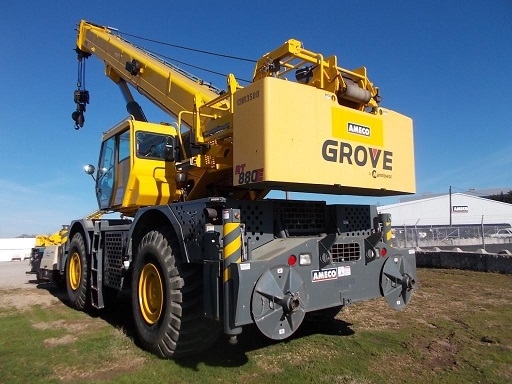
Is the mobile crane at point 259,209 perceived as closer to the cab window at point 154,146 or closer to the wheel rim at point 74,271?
the cab window at point 154,146

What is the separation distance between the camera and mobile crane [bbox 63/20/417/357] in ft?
Answer: 13.8

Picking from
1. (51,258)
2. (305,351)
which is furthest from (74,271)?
(305,351)

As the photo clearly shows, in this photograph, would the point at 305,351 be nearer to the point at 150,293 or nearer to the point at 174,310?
the point at 174,310

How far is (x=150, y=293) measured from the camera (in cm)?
538

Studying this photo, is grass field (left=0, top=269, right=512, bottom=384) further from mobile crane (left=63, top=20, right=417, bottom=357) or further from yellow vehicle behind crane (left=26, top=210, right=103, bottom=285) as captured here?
yellow vehicle behind crane (left=26, top=210, right=103, bottom=285)

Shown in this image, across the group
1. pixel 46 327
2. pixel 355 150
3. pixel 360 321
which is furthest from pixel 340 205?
pixel 46 327

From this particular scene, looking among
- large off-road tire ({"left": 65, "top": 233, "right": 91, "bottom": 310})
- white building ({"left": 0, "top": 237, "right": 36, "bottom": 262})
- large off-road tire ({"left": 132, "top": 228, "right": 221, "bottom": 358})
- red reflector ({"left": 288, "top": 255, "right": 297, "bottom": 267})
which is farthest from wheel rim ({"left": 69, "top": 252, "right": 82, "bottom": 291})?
white building ({"left": 0, "top": 237, "right": 36, "bottom": 262})

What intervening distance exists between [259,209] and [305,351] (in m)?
1.75

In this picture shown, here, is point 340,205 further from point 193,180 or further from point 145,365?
point 145,365

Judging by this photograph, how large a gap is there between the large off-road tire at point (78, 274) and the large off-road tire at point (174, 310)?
253 centimetres

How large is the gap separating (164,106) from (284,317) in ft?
15.2

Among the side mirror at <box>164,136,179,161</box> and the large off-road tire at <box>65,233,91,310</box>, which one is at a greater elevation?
the side mirror at <box>164,136,179,161</box>

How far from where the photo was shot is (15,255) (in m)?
25.4

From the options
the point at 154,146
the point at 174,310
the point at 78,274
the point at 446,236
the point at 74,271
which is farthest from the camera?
the point at 446,236
